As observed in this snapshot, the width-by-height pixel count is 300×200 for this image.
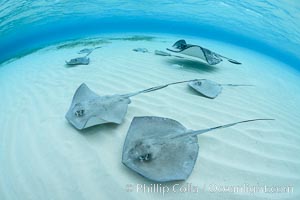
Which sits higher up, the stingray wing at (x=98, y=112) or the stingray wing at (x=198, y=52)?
the stingray wing at (x=198, y=52)

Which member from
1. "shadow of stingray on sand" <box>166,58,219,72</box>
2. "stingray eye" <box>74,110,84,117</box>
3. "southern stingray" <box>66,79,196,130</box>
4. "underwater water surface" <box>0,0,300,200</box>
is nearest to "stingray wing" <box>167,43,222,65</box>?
"underwater water surface" <box>0,0,300,200</box>

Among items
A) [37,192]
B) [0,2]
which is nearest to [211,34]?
[0,2]

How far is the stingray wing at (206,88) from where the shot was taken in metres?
4.07

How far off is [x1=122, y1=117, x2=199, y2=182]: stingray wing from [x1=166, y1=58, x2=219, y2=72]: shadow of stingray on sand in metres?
3.38

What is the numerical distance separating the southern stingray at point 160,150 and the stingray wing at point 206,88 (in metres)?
1.62

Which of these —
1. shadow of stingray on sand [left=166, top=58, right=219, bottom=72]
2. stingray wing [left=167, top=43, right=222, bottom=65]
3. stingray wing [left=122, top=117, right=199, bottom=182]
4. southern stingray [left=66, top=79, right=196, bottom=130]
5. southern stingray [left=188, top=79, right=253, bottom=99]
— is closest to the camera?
stingray wing [left=122, top=117, right=199, bottom=182]

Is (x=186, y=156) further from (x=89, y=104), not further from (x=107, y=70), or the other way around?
(x=107, y=70)

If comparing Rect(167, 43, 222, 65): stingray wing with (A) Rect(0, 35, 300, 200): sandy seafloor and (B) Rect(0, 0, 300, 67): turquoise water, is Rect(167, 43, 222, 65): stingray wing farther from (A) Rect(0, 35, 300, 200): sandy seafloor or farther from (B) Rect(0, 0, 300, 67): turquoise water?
(B) Rect(0, 0, 300, 67): turquoise water

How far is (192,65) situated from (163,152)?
4.24 m

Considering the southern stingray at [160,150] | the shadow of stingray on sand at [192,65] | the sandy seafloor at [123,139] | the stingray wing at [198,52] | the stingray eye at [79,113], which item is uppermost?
the stingray wing at [198,52]

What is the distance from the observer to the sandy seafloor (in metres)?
2.19

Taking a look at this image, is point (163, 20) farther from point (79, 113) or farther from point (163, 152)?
point (163, 152)

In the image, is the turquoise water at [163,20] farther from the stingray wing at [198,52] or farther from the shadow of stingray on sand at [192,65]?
the stingray wing at [198,52]

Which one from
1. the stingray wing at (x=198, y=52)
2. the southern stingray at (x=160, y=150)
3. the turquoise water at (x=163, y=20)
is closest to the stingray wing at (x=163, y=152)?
the southern stingray at (x=160, y=150)
